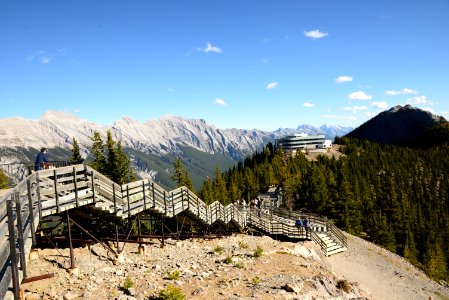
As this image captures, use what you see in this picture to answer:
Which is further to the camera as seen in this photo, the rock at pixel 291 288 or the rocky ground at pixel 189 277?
the rock at pixel 291 288

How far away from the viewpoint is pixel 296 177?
92.2m

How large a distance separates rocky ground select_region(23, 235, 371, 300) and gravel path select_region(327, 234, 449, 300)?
8.98 meters

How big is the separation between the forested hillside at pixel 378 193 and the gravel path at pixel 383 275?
85.9ft

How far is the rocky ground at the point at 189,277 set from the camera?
13.8m

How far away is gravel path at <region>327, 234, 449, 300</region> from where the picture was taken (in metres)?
27.4

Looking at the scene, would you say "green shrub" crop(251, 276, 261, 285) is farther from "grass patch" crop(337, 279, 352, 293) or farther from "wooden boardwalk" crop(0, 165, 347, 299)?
"wooden boardwalk" crop(0, 165, 347, 299)

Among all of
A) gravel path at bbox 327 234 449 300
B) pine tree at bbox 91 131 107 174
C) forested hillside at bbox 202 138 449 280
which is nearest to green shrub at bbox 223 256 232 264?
gravel path at bbox 327 234 449 300

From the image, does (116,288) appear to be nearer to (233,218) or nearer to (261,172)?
(233,218)

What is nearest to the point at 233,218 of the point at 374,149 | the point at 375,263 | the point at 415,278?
the point at 375,263

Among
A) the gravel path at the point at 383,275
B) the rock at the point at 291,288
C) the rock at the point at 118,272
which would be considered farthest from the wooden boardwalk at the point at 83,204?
the rock at the point at 291,288

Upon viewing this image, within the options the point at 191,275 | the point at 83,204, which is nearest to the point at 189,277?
the point at 191,275

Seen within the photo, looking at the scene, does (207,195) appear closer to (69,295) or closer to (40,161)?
(40,161)

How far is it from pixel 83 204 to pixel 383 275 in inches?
1020

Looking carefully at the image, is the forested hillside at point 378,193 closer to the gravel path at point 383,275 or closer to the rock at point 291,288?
the gravel path at point 383,275
